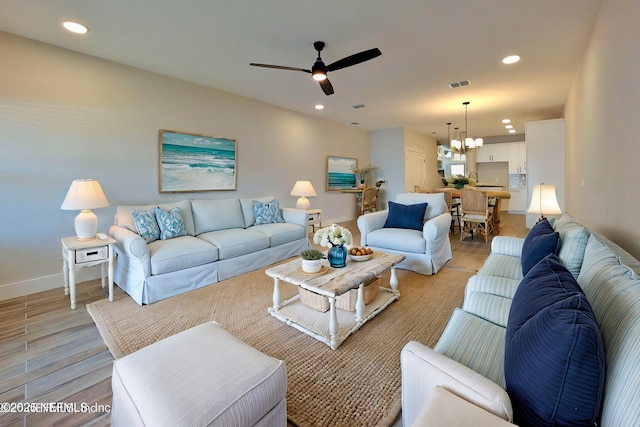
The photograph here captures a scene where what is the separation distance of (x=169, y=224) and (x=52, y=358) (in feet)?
5.34

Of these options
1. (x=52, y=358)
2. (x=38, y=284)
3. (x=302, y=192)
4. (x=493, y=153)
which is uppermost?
(x=493, y=153)

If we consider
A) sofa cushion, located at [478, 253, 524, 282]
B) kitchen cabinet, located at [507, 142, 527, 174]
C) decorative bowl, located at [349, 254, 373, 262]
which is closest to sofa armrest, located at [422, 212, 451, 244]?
sofa cushion, located at [478, 253, 524, 282]

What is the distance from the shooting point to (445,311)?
2.57m

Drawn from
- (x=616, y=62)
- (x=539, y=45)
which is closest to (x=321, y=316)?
(x=616, y=62)

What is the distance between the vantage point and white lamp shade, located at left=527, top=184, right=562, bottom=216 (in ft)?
10.1

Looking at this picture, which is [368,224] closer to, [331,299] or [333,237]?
[333,237]

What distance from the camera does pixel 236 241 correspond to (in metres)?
3.49

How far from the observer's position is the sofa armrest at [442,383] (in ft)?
2.92

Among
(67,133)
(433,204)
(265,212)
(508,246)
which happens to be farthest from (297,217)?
(67,133)

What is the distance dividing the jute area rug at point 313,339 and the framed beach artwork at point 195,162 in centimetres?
174

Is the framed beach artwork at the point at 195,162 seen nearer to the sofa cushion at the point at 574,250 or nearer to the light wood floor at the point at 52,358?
the light wood floor at the point at 52,358

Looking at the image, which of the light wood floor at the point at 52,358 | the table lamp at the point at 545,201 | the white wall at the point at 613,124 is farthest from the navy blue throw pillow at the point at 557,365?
the table lamp at the point at 545,201

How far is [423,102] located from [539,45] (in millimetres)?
2204

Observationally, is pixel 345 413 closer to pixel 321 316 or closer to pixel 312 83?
pixel 321 316
